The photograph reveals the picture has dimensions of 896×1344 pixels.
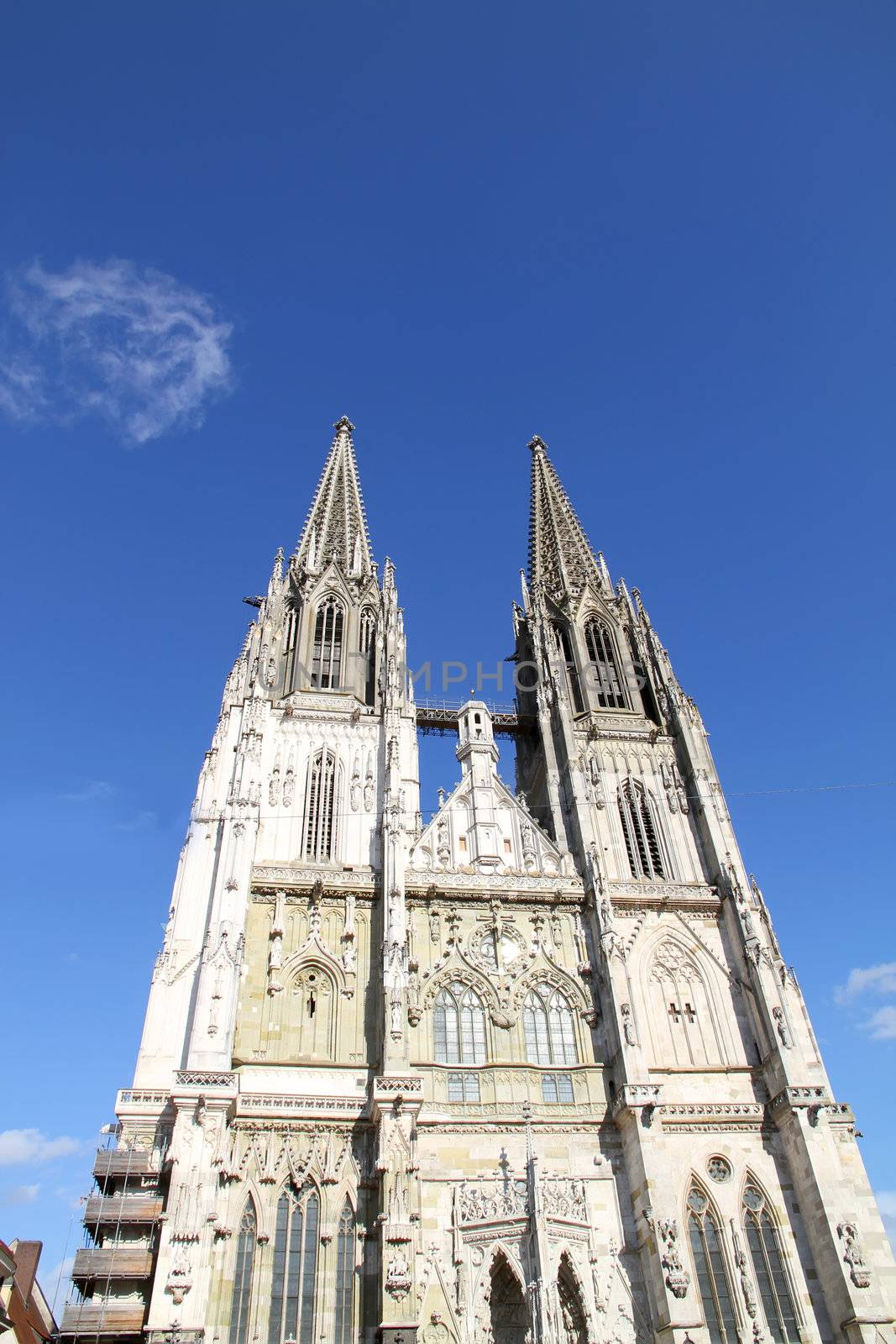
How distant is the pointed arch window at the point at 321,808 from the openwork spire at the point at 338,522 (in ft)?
33.3

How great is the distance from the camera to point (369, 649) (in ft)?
123

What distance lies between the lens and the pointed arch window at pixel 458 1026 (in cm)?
2634

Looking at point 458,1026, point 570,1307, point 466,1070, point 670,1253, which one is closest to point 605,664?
point 458,1026

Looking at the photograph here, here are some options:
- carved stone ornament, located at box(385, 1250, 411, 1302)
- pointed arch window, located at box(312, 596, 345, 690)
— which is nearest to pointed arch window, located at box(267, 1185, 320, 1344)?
carved stone ornament, located at box(385, 1250, 411, 1302)

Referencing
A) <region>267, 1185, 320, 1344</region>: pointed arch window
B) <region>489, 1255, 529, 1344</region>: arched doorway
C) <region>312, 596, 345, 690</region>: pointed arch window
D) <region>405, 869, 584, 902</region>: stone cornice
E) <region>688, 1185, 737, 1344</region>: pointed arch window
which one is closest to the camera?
<region>267, 1185, 320, 1344</region>: pointed arch window

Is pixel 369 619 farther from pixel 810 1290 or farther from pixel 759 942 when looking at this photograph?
pixel 810 1290

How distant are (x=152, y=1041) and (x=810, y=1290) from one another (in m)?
17.3

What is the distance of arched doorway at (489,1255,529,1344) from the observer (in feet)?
73.4

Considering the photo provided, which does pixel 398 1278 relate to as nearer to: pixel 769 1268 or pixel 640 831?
pixel 769 1268

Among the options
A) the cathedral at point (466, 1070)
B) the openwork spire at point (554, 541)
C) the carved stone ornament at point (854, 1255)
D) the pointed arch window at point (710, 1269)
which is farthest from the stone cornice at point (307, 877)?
the openwork spire at point (554, 541)

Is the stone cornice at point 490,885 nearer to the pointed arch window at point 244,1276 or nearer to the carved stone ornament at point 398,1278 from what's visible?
the pointed arch window at point 244,1276

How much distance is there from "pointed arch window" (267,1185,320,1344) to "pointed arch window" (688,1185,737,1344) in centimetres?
918

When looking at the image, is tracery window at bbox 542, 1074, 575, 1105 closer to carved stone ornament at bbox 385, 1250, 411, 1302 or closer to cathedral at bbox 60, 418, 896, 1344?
cathedral at bbox 60, 418, 896, 1344

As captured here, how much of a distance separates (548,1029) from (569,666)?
15317 millimetres
